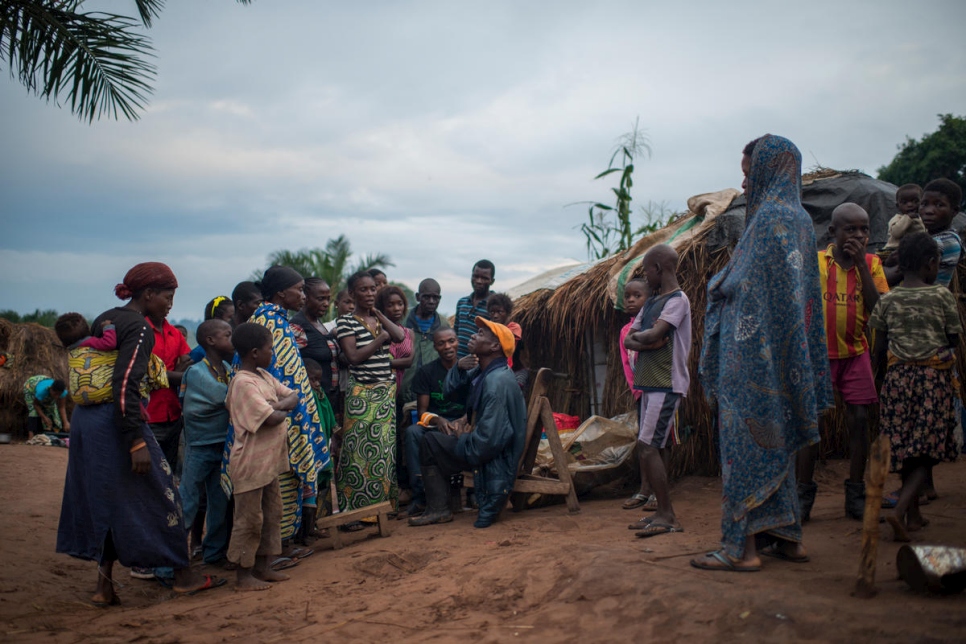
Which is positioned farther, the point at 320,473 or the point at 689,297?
the point at 689,297

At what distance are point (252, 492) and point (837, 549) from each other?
3.34 metres

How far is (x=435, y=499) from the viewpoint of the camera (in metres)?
5.86

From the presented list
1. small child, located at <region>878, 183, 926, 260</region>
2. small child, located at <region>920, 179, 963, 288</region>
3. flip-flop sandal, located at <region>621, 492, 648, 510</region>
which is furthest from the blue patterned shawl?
small child, located at <region>878, 183, 926, 260</region>

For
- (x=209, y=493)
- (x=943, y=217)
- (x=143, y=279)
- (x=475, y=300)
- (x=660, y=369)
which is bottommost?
(x=209, y=493)

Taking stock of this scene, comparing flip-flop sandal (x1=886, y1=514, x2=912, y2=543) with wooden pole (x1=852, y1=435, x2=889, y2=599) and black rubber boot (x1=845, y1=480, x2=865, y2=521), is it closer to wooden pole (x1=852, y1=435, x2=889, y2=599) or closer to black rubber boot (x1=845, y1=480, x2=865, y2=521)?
black rubber boot (x1=845, y1=480, x2=865, y2=521)

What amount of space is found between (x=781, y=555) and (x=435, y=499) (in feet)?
9.61

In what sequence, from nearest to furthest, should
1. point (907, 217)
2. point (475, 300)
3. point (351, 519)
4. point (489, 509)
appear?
point (907, 217)
point (351, 519)
point (489, 509)
point (475, 300)

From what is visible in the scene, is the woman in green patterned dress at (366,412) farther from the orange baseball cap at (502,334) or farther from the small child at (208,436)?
the small child at (208,436)

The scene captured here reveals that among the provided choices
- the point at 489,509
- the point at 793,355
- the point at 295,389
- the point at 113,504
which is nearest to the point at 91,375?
the point at 113,504

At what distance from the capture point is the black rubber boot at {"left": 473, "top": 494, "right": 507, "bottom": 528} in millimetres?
5598

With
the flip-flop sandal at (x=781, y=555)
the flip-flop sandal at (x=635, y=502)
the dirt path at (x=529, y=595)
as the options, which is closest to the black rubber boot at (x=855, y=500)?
the dirt path at (x=529, y=595)

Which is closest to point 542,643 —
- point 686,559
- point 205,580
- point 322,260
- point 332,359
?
point 686,559

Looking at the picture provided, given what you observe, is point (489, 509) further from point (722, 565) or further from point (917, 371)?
point (917, 371)

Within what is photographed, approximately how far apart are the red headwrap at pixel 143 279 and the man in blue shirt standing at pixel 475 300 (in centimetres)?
369
